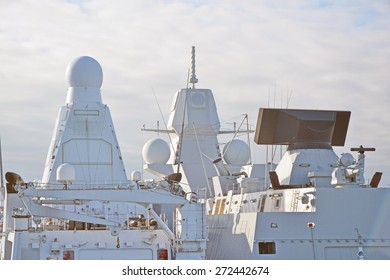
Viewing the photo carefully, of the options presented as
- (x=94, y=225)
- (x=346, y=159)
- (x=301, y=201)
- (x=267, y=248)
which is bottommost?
(x=267, y=248)

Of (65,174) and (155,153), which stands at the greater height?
(155,153)

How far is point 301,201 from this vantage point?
84.7 ft

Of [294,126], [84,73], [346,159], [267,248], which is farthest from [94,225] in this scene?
[346,159]

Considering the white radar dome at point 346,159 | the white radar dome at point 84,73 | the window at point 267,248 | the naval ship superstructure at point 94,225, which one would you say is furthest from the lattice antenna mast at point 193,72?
the window at point 267,248

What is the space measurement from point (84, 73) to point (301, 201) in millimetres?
10578

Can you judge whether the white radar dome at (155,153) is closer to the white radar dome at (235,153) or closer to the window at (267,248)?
the white radar dome at (235,153)

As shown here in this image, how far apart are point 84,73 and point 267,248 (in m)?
10.7

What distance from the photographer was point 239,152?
37.0 m

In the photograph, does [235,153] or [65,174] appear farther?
[235,153]

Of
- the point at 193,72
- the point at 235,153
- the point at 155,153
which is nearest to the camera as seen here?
the point at 235,153

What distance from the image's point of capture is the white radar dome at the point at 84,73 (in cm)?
3086

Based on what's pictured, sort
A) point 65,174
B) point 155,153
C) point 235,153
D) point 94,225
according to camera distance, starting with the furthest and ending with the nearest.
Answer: point 155,153, point 235,153, point 94,225, point 65,174

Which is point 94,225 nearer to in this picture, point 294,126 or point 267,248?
point 267,248

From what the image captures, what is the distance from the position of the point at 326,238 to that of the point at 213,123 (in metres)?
14.0
